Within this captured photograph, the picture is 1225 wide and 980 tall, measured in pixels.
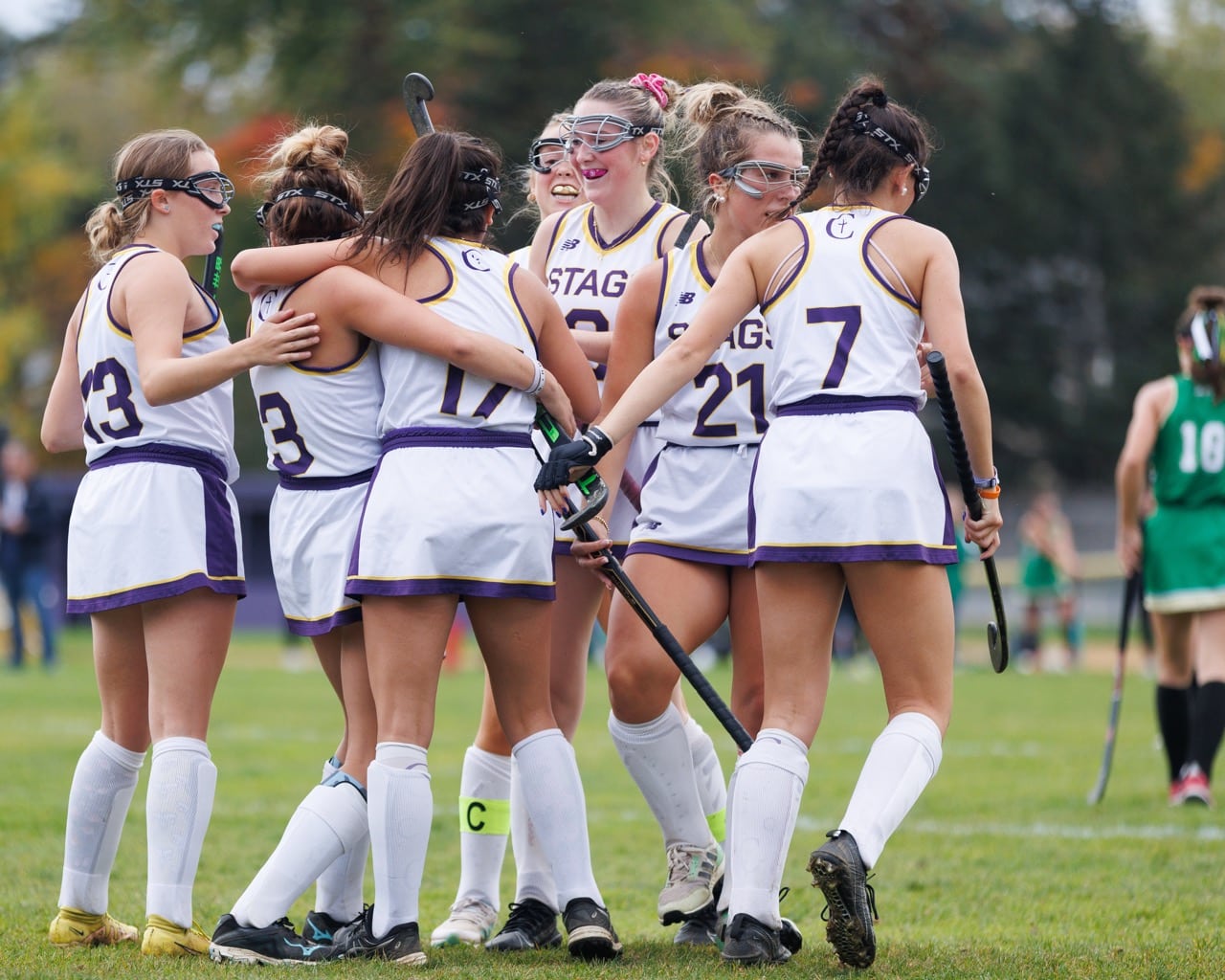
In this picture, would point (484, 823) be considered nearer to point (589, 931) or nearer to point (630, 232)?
point (589, 931)

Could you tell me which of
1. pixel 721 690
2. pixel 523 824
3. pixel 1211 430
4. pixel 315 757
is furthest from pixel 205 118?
pixel 523 824

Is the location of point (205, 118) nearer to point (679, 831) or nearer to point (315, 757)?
point (315, 757)

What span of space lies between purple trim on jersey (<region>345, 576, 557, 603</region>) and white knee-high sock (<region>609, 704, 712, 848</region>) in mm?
677

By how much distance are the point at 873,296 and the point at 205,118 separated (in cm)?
3610

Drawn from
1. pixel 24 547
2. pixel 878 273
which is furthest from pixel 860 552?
pixel 24 547

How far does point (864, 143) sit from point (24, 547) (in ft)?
56.1

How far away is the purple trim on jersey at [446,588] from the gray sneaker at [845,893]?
1.02 m

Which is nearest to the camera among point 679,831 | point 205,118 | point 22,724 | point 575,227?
point 679,831

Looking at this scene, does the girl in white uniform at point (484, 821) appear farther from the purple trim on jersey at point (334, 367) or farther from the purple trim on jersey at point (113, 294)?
the purple trim on jersey at point (113, 294)

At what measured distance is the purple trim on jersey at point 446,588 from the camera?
175 inches

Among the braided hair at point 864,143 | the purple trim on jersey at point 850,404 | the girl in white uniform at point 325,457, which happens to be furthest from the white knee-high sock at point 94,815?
the braided hair at point 864,143

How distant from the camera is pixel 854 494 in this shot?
173 inches

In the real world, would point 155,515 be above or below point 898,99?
below

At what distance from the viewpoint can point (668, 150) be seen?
5.94 m
